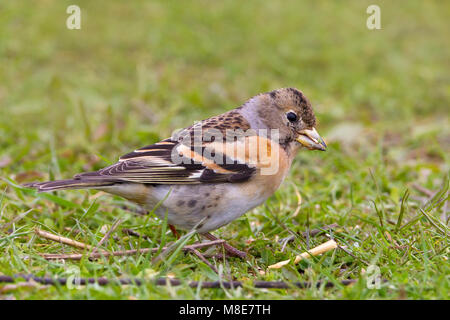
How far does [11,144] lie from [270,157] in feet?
9.45

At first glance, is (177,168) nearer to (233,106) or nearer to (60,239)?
(60,239)

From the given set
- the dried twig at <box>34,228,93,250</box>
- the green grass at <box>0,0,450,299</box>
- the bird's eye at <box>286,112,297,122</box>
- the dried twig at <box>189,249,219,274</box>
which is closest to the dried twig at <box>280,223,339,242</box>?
the green grass at <box>0,0,450,299</box>

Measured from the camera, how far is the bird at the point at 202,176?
11.7 ft

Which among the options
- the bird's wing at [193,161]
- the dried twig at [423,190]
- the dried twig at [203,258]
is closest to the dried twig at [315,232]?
the bird's wing at [193,161]

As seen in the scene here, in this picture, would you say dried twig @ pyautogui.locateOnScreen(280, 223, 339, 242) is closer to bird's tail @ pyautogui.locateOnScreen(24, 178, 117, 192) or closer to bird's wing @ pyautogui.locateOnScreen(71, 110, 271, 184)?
bird's wing @ pyautogui.locateOnScreen(71, 110, 271, 184)

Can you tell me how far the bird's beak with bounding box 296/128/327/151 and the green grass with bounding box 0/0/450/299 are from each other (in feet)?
1.28

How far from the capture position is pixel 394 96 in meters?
7.49

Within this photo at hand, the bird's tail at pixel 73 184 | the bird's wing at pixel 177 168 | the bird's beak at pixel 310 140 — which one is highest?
the bird's beak at pixel 310 140

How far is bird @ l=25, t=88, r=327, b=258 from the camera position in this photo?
3570 millimetres

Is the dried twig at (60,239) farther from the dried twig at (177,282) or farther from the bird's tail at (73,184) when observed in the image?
the dried twig at (177,282)

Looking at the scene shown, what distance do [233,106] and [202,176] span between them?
11.2 ft

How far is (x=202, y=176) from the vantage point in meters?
3.64

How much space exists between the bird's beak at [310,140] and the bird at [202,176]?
0.19 m
